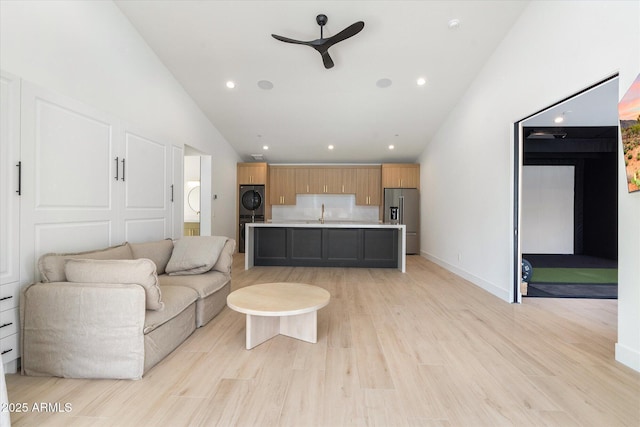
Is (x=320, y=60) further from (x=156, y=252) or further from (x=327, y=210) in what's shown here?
(x=327, y=210)

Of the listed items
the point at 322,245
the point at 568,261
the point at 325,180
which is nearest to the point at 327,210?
the point at 325,180

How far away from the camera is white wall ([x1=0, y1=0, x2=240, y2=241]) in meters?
2.18

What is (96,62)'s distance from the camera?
9.52 ft

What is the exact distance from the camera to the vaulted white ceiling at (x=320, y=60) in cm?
332

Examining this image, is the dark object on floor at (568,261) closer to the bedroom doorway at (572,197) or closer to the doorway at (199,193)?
the bedroom doorway at (572,197)

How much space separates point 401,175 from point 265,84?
4.23 meters

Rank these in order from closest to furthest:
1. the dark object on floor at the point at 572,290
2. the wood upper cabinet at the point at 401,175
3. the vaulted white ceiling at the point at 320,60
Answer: the vaulted white ceiling at the point at 320,60, the dark object on floor at the point at 572,290, the wood upper cabinet at the point at 401,175

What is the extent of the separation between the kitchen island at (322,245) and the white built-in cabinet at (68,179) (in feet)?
6.77

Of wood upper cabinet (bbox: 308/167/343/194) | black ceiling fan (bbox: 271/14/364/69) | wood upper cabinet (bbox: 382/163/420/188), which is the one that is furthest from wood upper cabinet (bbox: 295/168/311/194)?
black ceiling fan (bbox: 271/14/364/69)

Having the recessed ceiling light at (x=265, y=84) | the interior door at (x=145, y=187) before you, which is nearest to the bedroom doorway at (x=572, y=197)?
the recessed ceiling light at (x=265, y=84)

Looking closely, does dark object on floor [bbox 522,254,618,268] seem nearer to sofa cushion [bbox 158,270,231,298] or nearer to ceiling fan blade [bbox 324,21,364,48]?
ceiling fan blade [bbox 324,21,364,48]

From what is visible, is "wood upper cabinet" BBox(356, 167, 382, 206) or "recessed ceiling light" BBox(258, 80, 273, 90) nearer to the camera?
"recessed ceiling light" BBox(258, 80, 273, 90)

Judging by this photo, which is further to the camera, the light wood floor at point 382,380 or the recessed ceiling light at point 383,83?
the recessed ceiling light at point 383,83

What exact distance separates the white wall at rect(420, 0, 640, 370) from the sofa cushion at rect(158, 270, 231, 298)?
135 inches
